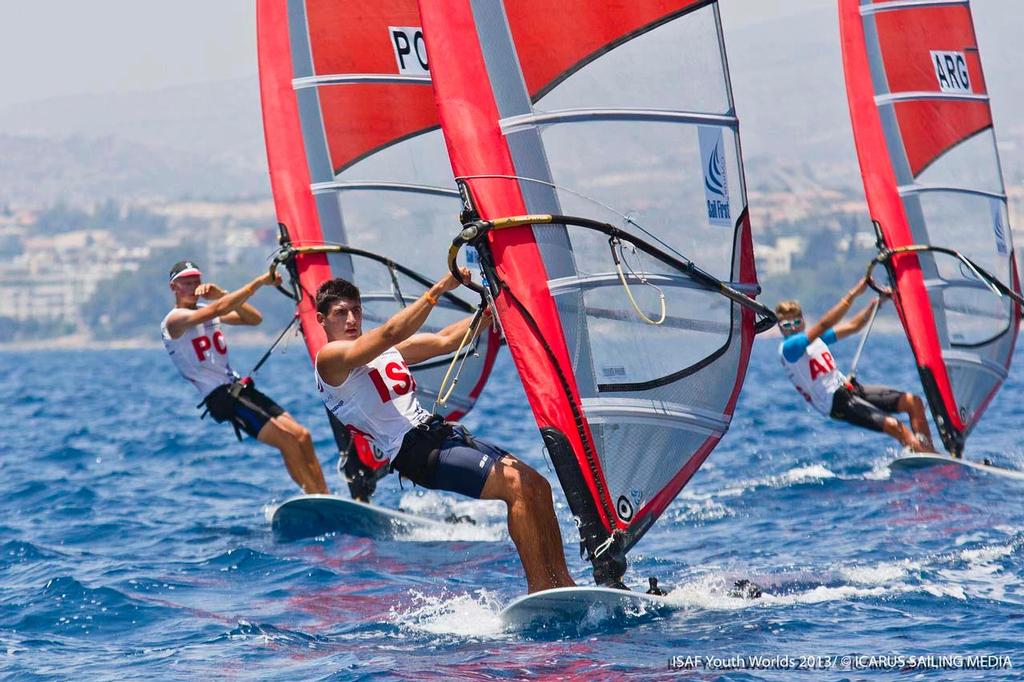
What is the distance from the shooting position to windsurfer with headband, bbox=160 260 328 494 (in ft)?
34.6

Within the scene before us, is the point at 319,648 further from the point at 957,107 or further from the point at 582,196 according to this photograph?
the point at 957,107

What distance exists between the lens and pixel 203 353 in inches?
423

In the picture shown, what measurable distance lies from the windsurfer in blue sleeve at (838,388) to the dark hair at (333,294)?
6250mm

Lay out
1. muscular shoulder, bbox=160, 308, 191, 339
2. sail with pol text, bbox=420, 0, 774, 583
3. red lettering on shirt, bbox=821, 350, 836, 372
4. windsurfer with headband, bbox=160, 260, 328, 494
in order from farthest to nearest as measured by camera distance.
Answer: red lettering on shirt, bbox=821, 350, 836, 372
windsurfer with headband, bbox=160, 260, 328, 494
muscular shoulder, bbox=160, 308, 191, 339
sail with pol text, bbox=420, 0, 774, 583

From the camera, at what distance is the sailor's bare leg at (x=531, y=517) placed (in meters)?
6.63

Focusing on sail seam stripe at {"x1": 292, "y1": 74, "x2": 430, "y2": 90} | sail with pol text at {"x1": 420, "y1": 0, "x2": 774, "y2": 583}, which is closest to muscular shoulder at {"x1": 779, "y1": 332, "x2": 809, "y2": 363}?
sail seam stripe at {"x1": 292, "y1": 74, "x2": 430, "y2": 90}

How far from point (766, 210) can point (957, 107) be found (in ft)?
442

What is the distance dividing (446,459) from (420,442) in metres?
0.17

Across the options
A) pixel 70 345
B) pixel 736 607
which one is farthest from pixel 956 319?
pixel 70 345

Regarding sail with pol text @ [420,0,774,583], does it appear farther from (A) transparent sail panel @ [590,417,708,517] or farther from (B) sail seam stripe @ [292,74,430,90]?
(B) sail seam stripe @ [292,74,430,90]

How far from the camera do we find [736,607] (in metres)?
6.99

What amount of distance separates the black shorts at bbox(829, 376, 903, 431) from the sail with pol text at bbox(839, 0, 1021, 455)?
43cm

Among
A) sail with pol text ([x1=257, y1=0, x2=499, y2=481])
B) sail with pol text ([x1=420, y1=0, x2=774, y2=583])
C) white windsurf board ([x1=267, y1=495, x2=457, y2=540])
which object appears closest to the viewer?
sail with pol text ([x1=420, y1=0, x2=774, y2=583])

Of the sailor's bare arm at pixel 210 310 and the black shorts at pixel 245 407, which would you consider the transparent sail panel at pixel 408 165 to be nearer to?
the sailor's bare arm at pixel 210 310
